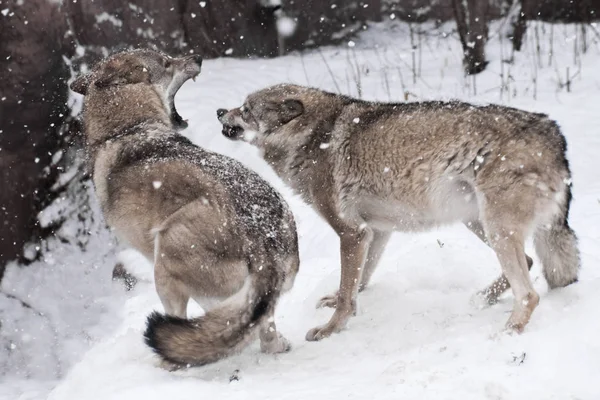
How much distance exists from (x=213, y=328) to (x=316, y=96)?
2.25m

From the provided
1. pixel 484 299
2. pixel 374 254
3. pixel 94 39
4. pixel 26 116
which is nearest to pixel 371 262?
pixel 374 254

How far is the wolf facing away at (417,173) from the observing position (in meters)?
4.25

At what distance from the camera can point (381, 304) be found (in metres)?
5.05

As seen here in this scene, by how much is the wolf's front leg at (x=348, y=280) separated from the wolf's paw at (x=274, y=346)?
301 millimetres

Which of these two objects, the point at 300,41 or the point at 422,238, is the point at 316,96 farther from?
the point at 300,41

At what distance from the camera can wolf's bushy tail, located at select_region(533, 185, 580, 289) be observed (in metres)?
4.44

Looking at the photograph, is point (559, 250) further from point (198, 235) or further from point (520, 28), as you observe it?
point (520, 28)

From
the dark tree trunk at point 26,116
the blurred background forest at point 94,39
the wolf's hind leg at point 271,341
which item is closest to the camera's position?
the wolf's hind leg at point 271,341

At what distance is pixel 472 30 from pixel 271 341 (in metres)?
6.87

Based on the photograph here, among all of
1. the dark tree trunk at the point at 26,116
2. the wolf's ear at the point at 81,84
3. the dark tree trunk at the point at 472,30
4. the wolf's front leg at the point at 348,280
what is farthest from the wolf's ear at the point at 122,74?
the dark tree trunk at the point at 472,30

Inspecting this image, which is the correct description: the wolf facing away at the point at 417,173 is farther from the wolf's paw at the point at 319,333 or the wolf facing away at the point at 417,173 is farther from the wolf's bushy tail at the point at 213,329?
the wolf's bushy tail at the point at 213,329

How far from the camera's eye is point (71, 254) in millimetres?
8227

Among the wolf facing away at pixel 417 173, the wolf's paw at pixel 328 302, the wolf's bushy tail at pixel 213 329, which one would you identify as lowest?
the wolf's paw at pixel 328 302

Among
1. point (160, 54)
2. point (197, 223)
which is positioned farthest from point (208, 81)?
point (197, 223)
